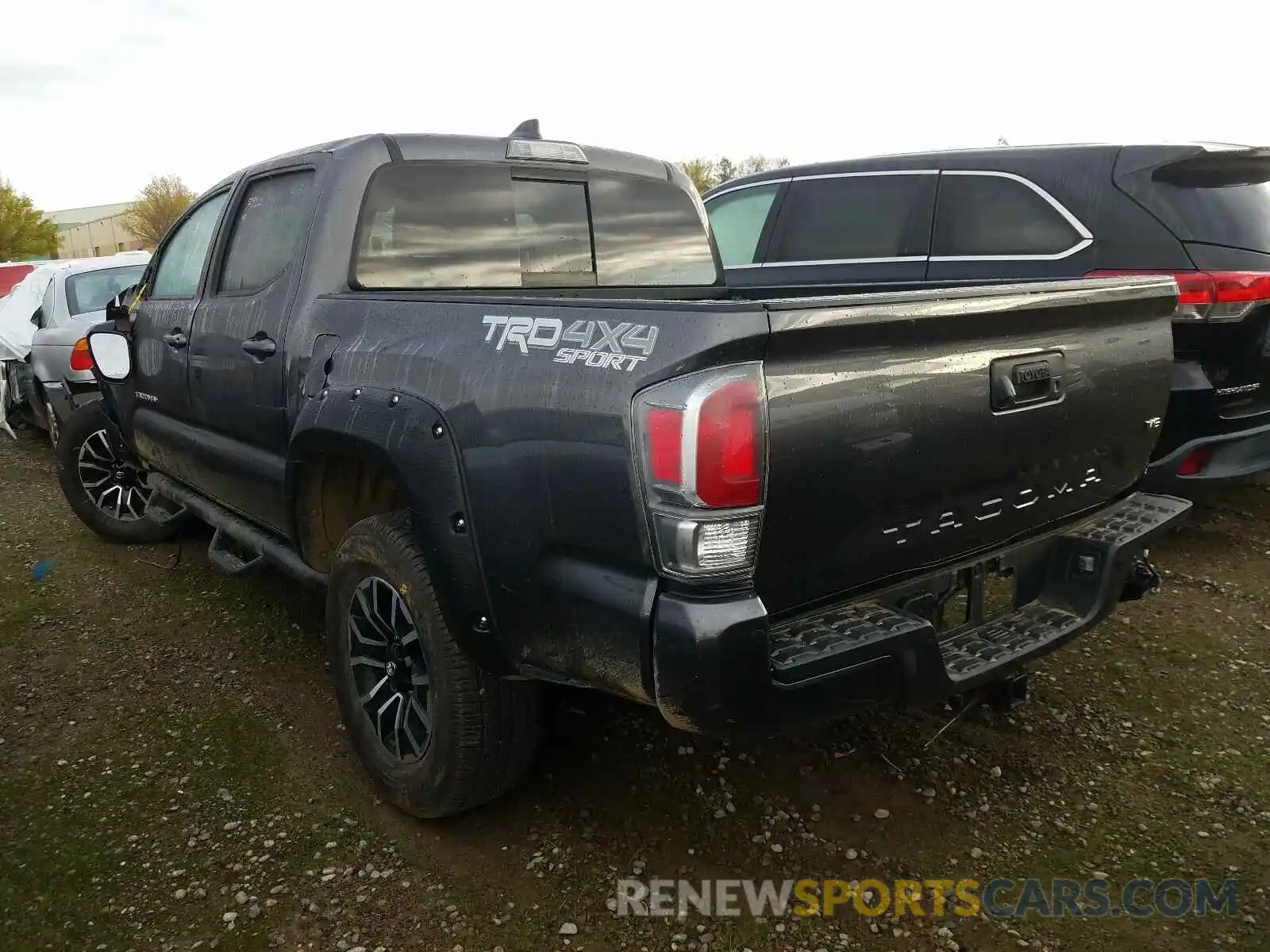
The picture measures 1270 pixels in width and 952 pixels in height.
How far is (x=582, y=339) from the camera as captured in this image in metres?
2.02

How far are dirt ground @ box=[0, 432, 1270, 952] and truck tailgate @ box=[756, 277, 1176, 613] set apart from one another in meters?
0.88

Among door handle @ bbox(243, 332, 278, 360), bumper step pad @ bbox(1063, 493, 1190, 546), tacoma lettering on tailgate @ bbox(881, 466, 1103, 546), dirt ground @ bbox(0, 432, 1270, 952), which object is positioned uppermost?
door handle @ bbox(243, 332, 278, 360)

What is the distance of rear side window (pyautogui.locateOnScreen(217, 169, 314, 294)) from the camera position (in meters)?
3.25

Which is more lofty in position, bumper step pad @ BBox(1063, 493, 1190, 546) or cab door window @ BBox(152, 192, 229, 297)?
cab door window @ BBox(152, 192, 229, 297)

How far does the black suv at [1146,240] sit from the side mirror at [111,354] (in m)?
3.07

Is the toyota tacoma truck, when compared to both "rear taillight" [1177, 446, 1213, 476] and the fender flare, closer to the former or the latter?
the fender flare

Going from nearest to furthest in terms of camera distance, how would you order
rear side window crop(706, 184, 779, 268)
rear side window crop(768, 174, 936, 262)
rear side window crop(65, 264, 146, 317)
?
rear side window crop(768, 174, 936, 262)
rear side window crop(706, 184, 779, 268)
rear side window crop(65, 264, 146, 317)

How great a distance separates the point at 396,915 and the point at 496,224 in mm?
2220

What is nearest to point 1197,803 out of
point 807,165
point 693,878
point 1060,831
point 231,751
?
point 1060,831

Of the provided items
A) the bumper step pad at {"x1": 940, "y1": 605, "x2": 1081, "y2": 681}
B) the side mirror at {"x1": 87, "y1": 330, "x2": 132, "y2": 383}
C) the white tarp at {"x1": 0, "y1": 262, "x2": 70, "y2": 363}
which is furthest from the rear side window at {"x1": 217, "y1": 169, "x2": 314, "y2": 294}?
the white tarp at {"x1": 0, "y1": 262, "x2": 70, "y2": 363}

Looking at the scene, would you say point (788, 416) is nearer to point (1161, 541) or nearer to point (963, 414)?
point (963, 414)

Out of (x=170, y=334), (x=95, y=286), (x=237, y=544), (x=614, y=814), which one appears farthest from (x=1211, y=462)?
Result: (x=95, y=286)

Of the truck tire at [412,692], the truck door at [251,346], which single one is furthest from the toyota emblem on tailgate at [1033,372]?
the truck door at [251,346]

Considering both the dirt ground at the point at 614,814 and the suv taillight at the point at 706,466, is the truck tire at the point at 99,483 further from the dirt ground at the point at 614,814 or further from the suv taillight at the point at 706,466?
the suv taillight at the point at 706,466
